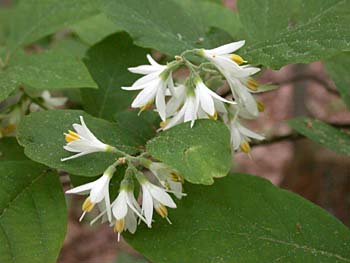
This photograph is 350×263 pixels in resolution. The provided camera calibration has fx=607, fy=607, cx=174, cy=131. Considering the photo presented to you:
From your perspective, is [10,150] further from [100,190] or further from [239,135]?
[239,135]

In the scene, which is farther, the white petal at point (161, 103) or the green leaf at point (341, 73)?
the green leaf at point (341, 73)

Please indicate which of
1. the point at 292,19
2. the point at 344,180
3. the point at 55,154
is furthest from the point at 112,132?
the point at 344,180

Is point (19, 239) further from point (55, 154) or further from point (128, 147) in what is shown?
point (128, 147)

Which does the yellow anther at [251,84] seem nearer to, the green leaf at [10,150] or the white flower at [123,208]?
the white flower at [123,208]

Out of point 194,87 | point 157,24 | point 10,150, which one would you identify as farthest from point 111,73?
point 194,87

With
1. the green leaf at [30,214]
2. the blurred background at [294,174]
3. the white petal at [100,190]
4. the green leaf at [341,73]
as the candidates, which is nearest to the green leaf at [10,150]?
the green leaf at [30,214]

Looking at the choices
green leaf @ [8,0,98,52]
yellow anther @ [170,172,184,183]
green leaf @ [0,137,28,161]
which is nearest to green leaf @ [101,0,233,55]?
green leaf @ [8,0,98,52]
